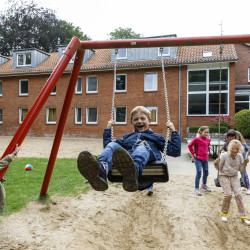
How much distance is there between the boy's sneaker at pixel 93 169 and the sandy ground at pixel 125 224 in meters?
1.41

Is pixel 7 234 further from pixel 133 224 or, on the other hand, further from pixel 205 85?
pixel 205 85

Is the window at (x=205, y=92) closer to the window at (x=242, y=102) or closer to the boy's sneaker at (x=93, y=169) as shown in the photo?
the window at (x=242, y=102)

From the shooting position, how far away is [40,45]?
104 feet

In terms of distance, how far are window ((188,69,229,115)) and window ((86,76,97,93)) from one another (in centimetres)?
729

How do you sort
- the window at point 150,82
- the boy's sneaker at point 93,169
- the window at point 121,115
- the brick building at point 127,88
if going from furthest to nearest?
the window at point 121,115
the window at point 150,82
the brick building at point 127,88
the boy's sneaker at point 93,169

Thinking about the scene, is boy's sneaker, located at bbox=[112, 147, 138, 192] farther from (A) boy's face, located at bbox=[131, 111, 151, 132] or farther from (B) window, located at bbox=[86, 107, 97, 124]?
(B) window, located at bbox=[86, 107, 97, 124]

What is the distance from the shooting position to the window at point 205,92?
Result: 17812 mm

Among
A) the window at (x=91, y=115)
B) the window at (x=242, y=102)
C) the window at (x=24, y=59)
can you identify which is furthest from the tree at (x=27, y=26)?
the window at (x=242, y=102)

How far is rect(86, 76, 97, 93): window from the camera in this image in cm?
2055

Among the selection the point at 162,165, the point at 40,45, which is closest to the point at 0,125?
the point at 40,45

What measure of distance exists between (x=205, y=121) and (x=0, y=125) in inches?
683

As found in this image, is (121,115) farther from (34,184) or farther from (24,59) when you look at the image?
(34,184)

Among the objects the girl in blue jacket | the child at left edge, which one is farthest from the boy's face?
the child at left edge

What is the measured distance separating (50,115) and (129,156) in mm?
19941
